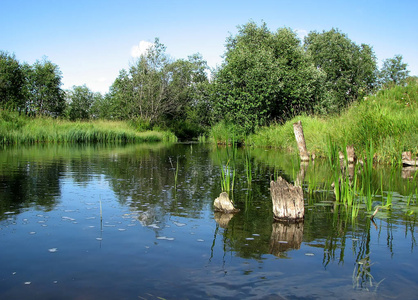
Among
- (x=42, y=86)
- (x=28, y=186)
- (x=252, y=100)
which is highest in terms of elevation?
(x=42, y=86)

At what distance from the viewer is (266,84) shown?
28469mm

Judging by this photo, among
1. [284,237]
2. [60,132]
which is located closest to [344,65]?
[60,132]

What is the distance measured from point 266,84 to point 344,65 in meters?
32.2

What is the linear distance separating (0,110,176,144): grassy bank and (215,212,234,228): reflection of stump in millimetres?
23996

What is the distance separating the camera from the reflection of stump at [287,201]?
5.77 m

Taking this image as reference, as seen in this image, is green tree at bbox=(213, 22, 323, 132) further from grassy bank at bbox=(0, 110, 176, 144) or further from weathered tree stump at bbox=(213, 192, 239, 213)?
weathered tree stump at bbox=(213, 192, 239, 213)

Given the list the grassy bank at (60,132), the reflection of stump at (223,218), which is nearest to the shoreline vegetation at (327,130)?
the grassy bank at (60,132)

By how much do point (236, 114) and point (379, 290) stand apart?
26.4 metres

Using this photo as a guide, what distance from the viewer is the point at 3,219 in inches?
223

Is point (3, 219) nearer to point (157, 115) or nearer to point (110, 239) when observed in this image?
point (110, 239)

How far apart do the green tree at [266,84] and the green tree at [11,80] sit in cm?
3272

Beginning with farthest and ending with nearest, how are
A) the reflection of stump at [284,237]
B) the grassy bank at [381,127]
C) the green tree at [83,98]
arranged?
the green tree at [83,98]
the grassy bank at [381,127]
the reflection of stump at [284,237]

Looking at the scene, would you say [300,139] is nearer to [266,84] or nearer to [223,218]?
[223,218]

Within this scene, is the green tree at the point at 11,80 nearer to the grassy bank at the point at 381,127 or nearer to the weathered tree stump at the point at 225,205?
the grassy bank at the point at 381,127
